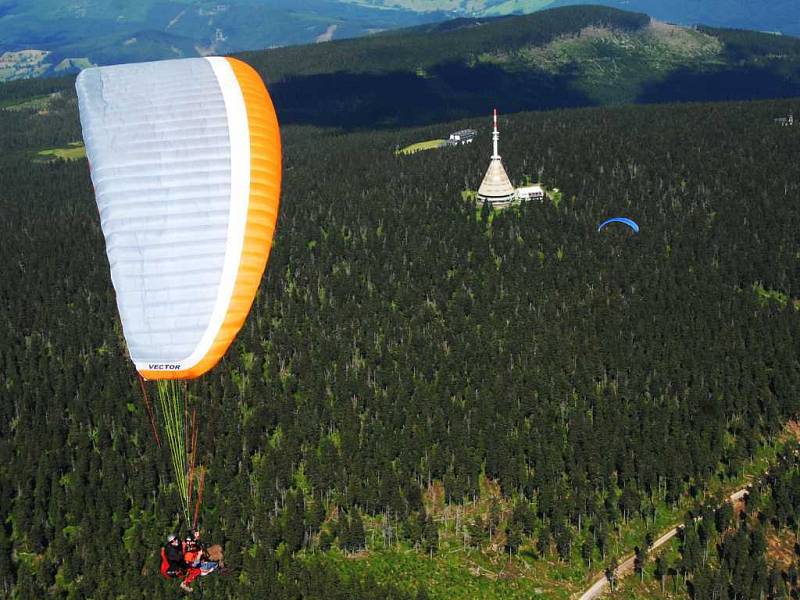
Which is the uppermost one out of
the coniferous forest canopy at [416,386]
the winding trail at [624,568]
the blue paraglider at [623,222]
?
the blue paraglider at [623,222]

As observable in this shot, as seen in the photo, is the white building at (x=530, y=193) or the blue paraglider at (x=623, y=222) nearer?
the blue paraglider at (x=623, y=222)

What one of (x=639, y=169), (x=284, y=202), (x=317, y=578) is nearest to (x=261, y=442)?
(x=317, y=578)

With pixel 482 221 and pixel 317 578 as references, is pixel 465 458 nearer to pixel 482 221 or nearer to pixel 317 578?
pixel 317 578

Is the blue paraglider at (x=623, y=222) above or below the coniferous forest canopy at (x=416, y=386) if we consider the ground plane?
above

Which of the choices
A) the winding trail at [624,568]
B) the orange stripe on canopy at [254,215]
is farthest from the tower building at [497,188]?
the orange stripe on canopy at [254,215]

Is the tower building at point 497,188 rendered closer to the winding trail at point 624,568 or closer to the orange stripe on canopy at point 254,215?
the winding trail at point 624,568

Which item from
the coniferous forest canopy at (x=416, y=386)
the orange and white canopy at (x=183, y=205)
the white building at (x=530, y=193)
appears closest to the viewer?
the orange and white canopy at (x=183, y=205)

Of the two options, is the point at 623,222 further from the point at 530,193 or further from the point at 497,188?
the point at 497,188

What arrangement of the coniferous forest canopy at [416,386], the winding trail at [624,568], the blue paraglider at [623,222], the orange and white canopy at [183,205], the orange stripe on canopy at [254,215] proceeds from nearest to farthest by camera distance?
the orange and white canopy at [183,205] < the orange stripe on canopy at [254,215] < the winding trail at [624,568] < the coniferous forest canopy at [416,386] < the blue paraglider at [623,222]
